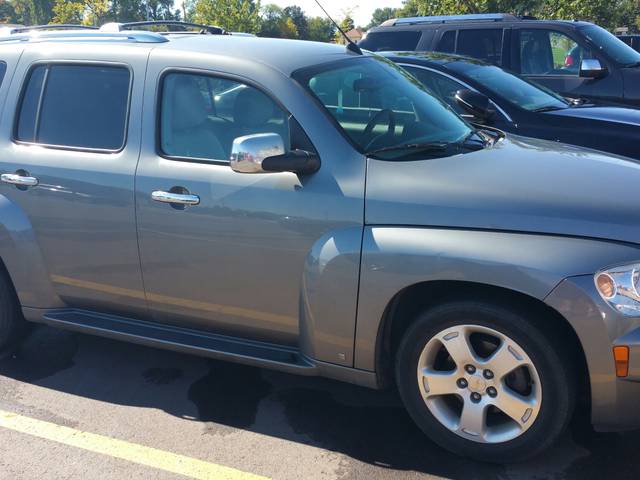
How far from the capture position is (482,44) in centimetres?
865

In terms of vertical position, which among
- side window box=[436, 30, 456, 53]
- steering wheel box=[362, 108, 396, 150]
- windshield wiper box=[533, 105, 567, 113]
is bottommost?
windshield wiper box=[533, 105, 567, 113]

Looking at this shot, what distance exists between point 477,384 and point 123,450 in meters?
1.67

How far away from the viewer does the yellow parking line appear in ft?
10.0

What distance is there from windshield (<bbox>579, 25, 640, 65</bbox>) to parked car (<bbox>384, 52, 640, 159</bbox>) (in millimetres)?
1870

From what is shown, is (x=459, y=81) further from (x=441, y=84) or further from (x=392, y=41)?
(x=392, y=41)

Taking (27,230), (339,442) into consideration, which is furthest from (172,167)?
(339,442)

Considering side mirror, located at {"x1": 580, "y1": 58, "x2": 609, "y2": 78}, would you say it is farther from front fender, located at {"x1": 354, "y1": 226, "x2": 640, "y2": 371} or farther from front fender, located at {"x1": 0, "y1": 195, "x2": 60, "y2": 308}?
front fender, located at {"x1": 0, "y1": 195, "x2": 60, "y2": 308}

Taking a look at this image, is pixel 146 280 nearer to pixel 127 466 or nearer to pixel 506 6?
pixel 127 466

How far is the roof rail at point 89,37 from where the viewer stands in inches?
150

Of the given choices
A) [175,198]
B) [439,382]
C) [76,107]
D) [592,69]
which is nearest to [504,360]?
[439,382]

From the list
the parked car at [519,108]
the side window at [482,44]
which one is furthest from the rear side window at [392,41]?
the parked car at [519,108]

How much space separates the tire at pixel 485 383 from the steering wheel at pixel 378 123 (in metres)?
0.93

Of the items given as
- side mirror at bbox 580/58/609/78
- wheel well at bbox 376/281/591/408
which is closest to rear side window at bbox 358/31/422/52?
side mirror at bbox 580/58/609/78

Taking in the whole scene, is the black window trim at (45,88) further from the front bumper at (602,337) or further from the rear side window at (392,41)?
the rear side window at (392,41)
